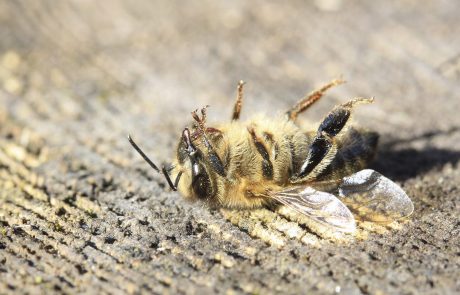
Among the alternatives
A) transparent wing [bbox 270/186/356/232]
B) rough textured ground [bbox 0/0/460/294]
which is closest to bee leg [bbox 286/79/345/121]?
rough textured ground [bbox 0/0/460/294]

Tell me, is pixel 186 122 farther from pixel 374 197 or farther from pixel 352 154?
pixel 374 197

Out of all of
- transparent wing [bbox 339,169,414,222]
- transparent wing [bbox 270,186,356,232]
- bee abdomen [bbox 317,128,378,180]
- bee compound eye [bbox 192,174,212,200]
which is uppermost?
bee abdomen [bbox 317,128,378,180]

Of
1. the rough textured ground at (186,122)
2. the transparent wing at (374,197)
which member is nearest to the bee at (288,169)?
the transparent wing at (374,197)

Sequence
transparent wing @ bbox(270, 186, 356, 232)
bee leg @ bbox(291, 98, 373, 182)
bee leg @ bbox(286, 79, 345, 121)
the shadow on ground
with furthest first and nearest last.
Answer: bee leg @ bbox(286, 79, 345, 121)
the shadow on ground
bee leg @ bbox(291, 98, 373, 182)
transparent wing @ bbox(270, 186, 356, 232)

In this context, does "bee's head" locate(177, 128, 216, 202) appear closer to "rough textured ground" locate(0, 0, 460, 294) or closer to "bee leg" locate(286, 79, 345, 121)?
"rough textured ground" locate(0, 0, 460, 294)

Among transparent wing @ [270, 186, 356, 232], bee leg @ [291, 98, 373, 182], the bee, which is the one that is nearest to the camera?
transparent wing @ [270, 186, 356, 232]

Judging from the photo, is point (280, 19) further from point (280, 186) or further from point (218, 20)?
point (280, 186)

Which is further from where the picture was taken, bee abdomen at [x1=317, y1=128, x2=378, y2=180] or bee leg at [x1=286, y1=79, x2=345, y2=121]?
bee leg at [x1=286, y1=79, x2=345, y2=121]

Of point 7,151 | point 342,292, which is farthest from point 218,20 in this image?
point 342,292
